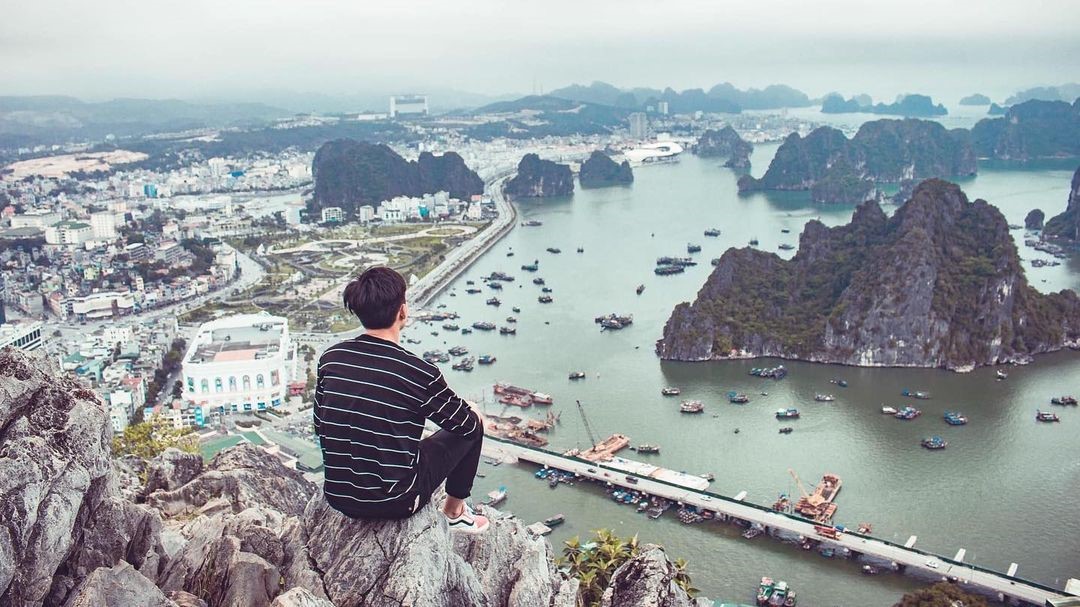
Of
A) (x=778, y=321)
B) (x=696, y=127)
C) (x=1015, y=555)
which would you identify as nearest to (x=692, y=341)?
(x=778, y=321)

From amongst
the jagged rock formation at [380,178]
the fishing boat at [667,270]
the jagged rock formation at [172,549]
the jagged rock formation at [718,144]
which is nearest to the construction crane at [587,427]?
the jagged rock formation at [172,549]

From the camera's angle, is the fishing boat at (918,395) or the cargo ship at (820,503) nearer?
the cargo ship at (820,503)

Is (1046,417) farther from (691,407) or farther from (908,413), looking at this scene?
(691,407)

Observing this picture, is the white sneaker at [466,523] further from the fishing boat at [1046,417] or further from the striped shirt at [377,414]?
the fishing boat at [1046,417]

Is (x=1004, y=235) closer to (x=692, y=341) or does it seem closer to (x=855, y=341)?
(x=855, y=341)

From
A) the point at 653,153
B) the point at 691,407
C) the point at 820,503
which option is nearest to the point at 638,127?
the point at 653,153

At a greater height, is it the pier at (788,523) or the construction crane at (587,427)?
the pier at (788,523)

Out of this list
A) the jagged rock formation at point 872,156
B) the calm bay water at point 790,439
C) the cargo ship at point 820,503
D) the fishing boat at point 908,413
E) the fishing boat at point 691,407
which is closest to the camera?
the calm bay water at point 790,439

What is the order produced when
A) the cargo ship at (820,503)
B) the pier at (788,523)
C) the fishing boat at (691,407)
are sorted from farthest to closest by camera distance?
the fishing boat at (691,407)
the cargo ship at (820,503)
the pier at (788,523)
